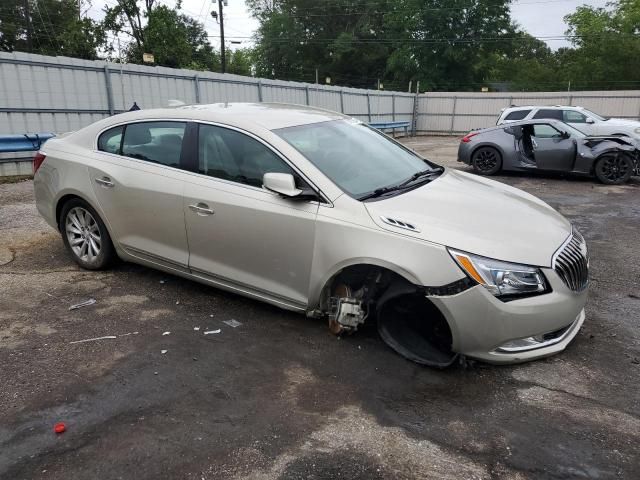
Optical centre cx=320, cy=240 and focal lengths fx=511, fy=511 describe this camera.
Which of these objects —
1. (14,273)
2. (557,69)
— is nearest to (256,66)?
(557,69)

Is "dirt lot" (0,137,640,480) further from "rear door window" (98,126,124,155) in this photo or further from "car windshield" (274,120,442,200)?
"rear door window" (98,126,124,155)

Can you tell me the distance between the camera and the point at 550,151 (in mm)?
10859

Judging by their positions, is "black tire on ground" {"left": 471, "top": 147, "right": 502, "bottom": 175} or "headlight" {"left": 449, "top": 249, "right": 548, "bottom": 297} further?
"black tire on ground" {"left": 471, "top": 147, "right": 502, "bottom": 175}

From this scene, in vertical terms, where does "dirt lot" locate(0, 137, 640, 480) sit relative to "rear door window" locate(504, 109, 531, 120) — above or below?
below

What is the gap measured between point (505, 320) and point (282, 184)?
1623 mm

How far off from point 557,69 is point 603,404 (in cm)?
5639

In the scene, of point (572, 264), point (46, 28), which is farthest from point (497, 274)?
point (46, 28)

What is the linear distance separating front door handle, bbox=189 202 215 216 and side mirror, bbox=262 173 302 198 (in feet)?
2.00

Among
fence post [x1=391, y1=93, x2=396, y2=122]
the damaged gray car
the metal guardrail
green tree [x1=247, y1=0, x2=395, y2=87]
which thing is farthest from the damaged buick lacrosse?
green tree [x1=247, y1=0, x2=395, y2=87]

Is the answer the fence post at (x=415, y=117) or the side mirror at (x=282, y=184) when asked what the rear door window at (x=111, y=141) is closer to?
the side mirror at (x=282, y=184)

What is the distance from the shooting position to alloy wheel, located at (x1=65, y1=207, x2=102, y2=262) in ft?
15.7

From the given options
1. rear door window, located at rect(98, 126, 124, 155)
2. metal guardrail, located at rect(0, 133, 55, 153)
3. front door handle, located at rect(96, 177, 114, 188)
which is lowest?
metal guardrail, located at rect(0, 133, 55, 153)

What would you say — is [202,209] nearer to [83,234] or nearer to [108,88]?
[83,234]

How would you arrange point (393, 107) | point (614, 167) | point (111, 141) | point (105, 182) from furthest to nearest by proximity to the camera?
point (393, 107)
point (614, 167)
point (111, 141)
point (105, 182)
